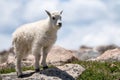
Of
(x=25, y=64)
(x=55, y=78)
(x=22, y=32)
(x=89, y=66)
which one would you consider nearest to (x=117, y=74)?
(x=89, y=66)

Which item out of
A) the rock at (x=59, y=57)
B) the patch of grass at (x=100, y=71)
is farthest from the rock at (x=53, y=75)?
the rock at (x=59, y=57)

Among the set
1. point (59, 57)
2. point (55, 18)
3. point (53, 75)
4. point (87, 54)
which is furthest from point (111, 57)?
point (87, 54)

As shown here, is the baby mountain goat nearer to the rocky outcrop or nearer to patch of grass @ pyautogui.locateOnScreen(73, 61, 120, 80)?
patch of grass @ pyautogui.locateOnScreen(73, 61, 120, 80)

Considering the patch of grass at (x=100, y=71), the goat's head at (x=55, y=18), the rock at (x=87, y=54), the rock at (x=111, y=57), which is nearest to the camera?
the goat's head at (x=55, y=18)

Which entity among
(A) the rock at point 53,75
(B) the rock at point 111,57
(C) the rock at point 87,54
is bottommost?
(A) the rock at point 53,75

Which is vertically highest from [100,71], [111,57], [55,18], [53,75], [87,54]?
[87,54]

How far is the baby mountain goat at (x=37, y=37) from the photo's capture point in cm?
1992

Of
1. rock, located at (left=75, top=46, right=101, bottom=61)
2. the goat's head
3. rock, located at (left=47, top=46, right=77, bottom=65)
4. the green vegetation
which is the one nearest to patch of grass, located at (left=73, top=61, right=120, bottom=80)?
the green vegetation

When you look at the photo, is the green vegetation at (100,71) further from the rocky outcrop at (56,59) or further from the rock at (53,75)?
the rocky outcrop at (56,59)

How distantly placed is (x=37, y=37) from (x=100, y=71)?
383 cm

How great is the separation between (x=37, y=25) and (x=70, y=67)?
2525 mm

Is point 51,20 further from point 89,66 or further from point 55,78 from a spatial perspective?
point 89,66

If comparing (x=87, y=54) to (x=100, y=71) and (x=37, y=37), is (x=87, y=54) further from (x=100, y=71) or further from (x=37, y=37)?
(x=37, y=37)

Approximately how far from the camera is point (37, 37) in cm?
2002
